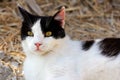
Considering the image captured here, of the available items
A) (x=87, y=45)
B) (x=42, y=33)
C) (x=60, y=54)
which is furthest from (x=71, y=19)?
(x=42, y=33)

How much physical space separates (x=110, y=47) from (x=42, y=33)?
0.49m

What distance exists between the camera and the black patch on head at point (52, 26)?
291 centimetres

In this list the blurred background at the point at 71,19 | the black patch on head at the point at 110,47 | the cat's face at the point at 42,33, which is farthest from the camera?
the blurred background at the point at 71,19

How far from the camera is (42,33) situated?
9.44 feet

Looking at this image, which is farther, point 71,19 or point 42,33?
point 71,19

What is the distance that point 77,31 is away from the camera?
403cm

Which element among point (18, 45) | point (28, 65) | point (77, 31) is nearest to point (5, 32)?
point (18, 45)

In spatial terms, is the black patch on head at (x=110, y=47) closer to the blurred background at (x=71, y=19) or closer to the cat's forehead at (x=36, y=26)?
the cat's forehead at (x=36, y=26)

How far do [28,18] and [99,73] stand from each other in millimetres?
576

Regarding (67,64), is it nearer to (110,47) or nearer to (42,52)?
(42,52)

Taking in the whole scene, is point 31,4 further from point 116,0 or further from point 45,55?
point 45,55

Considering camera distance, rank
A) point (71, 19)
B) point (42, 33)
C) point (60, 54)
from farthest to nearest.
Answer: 1. point (71, 19)
2. point (60, 54)
3. point (42, 33)

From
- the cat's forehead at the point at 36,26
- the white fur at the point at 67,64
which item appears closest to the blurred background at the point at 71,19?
the white fur at the point at 67,64

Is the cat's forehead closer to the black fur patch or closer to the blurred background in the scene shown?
the black fur patch
